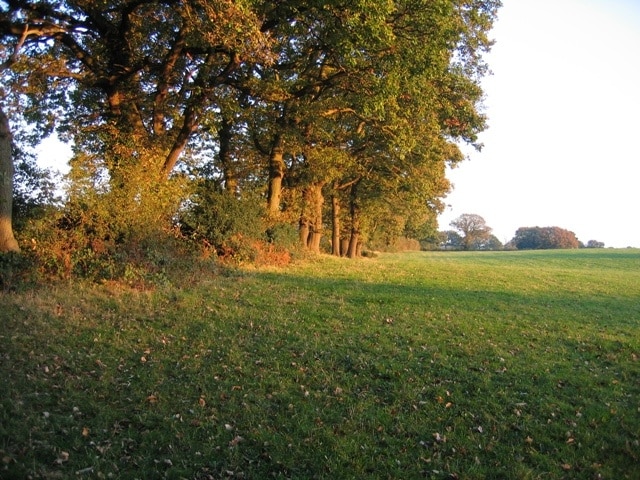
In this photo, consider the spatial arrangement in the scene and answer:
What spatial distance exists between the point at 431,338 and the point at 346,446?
5.02 metres

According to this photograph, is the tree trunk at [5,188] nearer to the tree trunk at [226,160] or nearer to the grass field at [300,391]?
the grass field at [300,391]

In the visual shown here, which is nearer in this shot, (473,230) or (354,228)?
(354,228)

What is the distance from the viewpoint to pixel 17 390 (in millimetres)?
5875

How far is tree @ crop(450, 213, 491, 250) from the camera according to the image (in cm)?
11088

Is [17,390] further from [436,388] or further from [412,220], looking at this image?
[412,220]

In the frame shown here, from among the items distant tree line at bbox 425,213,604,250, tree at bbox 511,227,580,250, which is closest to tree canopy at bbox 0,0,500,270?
distant tree line at bbox 425,213,604,250

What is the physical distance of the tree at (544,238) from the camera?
105m

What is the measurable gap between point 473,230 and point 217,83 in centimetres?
10367

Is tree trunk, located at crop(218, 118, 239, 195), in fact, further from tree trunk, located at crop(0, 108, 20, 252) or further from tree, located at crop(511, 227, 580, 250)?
tree, located at crop(511, 227, 580, 250)

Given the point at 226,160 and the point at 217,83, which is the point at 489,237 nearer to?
the point at 226,160

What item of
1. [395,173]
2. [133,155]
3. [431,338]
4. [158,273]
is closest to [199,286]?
[158,273]

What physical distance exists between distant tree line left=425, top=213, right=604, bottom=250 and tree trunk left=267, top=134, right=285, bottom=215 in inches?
3421

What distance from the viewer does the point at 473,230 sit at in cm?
11138

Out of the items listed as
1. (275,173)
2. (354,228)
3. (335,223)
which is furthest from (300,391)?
(354,228)
